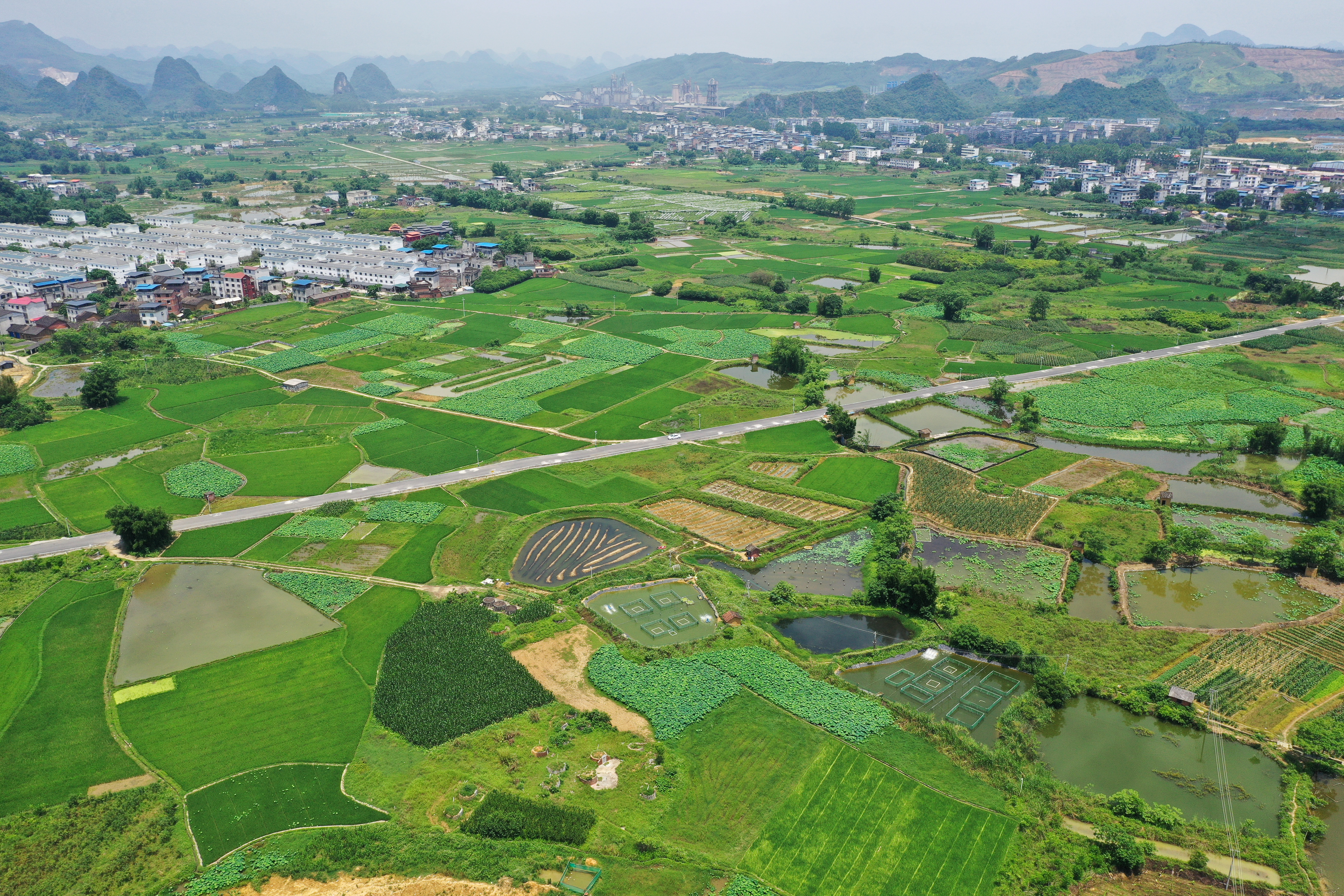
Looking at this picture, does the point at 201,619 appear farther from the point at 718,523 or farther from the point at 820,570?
the point at 820,570

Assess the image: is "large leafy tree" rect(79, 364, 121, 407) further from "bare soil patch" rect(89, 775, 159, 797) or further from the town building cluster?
"bare soil patch" rect(89, 775, 159, 797)

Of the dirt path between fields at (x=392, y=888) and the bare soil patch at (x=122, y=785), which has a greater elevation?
the bare soil patch at (x=122, y=785)

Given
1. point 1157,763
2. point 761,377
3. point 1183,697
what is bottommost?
point 1157,763

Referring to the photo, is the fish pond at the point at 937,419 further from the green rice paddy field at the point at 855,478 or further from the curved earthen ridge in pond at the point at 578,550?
the curved earthen ridge in pond at the point at 578,550

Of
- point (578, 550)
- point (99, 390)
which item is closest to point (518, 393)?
point (578, 550)

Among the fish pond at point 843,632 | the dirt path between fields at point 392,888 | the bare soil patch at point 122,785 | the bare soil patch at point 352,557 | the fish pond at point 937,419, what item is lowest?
the dirt path between fields at point 392,888

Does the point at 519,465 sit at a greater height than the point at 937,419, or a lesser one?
lesser

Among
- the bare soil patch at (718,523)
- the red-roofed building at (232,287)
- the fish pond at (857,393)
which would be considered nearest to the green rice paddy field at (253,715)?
the bare soil patch at (718,523)
